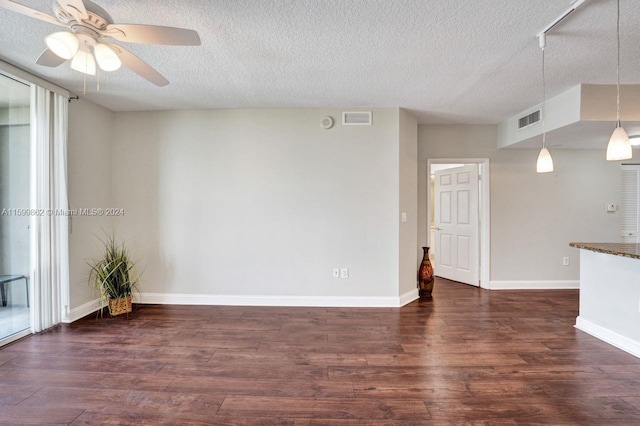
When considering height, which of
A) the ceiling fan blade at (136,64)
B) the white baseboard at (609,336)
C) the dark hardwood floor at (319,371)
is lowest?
the dark hardwood floor at (319,371)

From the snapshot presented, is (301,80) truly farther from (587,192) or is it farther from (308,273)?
(587,192)

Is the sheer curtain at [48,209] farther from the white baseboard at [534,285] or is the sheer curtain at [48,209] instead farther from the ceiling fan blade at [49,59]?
the white baseboard at [534,285]

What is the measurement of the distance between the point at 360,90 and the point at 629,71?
2.46 meters

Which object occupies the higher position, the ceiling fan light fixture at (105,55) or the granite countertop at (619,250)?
the ceiling fan light fixture at (105,55)

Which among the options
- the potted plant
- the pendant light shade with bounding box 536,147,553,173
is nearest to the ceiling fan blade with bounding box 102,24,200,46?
the potted plant

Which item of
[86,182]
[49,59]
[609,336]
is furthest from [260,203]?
[609,336]

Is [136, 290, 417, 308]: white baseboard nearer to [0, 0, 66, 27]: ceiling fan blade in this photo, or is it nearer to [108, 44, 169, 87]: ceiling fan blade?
[108, 44, 169, 87]: ceiling fan blade

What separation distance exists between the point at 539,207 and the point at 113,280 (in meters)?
5.94

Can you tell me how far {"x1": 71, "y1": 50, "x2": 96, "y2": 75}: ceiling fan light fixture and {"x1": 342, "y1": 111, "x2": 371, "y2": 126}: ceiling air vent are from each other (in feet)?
8.29

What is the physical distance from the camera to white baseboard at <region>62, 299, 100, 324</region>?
125 inches

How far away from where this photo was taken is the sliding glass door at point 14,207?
2707mm

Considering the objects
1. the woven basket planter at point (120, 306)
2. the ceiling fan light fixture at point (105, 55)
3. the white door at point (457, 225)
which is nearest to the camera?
the ceiling fan light fixture at point (105, 55)

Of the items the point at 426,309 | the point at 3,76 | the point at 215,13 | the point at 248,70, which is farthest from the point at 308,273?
the point at 3,76

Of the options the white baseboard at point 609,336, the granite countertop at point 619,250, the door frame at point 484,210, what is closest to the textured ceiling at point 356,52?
the door frame at point 484,210
